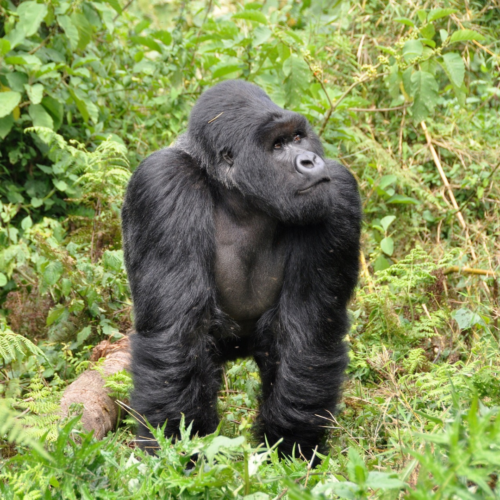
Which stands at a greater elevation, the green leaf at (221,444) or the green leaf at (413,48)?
the green leaf at (413,48)

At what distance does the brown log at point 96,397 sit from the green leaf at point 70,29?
95.1 inches

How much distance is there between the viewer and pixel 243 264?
3576 mm

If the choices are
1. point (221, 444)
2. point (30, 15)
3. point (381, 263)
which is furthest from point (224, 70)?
point (221, 444)

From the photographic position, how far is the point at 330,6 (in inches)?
270

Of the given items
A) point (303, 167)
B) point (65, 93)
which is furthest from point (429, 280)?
point (65, 93)

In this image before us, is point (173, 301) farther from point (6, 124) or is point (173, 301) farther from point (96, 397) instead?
point (6, 124)

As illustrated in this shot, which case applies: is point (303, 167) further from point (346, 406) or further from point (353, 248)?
point (346, 406)

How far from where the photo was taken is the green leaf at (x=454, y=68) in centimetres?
478

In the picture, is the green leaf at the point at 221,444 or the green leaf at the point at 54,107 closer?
the green leaf at the point at 221,444

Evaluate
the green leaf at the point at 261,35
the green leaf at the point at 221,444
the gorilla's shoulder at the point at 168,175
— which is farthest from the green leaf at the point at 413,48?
the green leaf at the point at 221,444

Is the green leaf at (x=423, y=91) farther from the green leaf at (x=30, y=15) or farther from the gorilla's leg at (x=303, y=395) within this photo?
the green leaf at (x=30, y=15)

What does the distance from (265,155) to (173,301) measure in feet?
2.61

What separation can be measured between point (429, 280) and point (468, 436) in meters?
2.75

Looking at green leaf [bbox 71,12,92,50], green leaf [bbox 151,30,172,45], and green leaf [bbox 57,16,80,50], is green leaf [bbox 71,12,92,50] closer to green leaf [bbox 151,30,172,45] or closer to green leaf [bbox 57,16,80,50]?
green leaf [bbox 57,16,80,50]
